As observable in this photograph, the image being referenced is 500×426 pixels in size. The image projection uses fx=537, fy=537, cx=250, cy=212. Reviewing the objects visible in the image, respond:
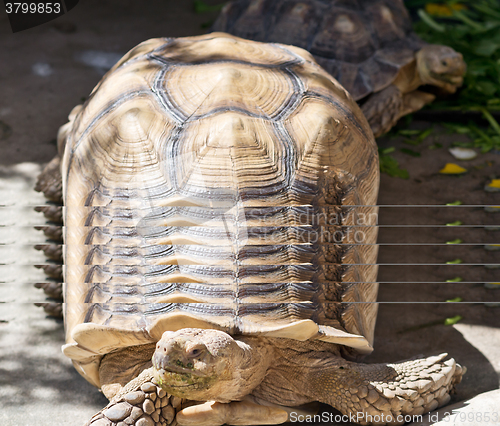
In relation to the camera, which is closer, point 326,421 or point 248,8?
point 326,421

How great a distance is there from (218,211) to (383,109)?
2242mm

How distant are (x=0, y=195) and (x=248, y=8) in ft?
7.60

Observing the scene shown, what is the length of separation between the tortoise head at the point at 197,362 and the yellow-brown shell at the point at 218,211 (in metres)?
0.12

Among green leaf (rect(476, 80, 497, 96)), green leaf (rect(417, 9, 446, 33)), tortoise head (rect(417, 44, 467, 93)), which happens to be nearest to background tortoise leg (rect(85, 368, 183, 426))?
tortoise head (rect(417, 44, 467, 93))

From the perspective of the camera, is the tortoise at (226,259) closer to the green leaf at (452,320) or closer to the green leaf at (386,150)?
the green leaf at (452,320)

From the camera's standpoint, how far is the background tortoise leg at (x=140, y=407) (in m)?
1.98

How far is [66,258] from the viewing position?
242cm

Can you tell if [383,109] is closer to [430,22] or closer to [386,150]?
[386,150]

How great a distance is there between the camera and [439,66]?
4039 millimetres

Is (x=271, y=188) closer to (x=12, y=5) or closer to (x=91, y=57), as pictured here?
(x=91, y=57)

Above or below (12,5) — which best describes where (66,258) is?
below

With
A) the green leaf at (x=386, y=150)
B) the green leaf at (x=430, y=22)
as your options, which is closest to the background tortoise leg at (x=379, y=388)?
the green leaf at (x=386, y=150)

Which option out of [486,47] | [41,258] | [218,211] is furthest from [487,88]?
[41,258]

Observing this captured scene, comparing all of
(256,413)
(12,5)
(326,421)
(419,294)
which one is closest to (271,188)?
(256,413)
